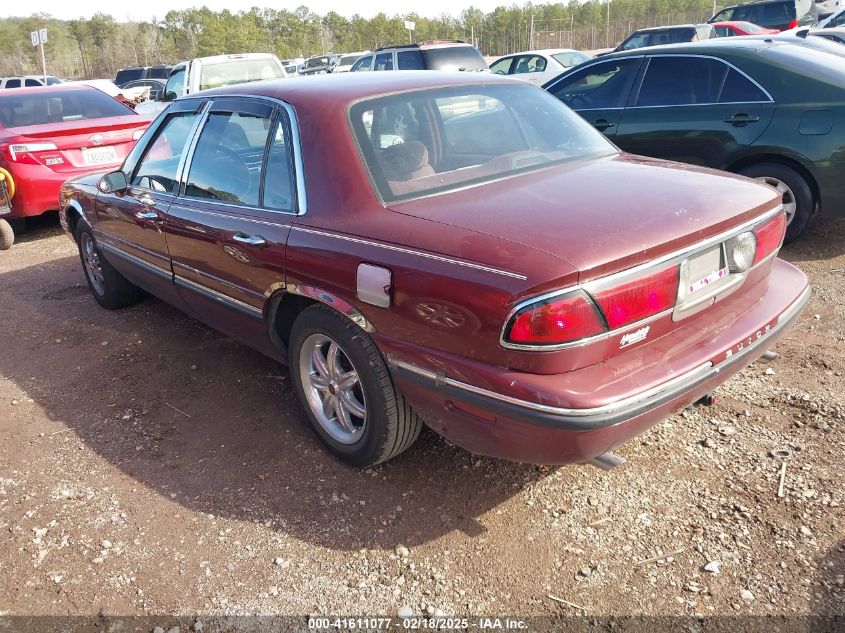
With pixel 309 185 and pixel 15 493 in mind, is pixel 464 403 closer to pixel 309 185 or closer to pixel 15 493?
pixel 309 185

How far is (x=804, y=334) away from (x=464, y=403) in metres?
2.75

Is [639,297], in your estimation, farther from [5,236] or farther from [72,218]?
[5,236]

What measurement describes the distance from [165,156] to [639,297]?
3.10 meters

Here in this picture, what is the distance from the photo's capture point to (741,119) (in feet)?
17.7

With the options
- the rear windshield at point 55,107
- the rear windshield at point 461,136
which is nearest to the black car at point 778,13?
the rear windshield at point 55,107

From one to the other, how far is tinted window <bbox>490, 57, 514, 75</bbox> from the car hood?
13.4 metres

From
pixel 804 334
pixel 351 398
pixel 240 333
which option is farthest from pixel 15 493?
pixel 804 334

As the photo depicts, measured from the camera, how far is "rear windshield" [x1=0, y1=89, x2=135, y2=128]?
306 inches

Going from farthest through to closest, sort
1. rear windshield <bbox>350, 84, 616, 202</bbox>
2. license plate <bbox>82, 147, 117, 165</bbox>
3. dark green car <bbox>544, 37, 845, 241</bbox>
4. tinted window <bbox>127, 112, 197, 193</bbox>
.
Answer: license plate <bbox>82, 147, 117, 165</bbox>, dark green car <bbox>544, 37, 845, 241</bbox>, tinted window <bbox>127, 112, 197, 193</bbox>, rear windshield <bbox>350, 84, 616, 202</bbox>

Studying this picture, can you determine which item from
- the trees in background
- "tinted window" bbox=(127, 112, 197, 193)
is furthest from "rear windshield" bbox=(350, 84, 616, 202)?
the trees in background

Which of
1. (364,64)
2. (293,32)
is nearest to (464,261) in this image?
(364,64)

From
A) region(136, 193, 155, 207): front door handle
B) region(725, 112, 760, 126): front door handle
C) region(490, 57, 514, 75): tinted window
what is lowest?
region(136, 193, 155, 207): front door handle

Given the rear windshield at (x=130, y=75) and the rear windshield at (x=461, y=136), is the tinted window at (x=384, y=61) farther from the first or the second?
the rear windshield at (x=130, y=75)

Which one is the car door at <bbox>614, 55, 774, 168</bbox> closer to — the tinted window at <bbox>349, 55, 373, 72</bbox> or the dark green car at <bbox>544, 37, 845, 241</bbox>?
the dark green car at <bbox>544, 37, 845, 241</bbox>
